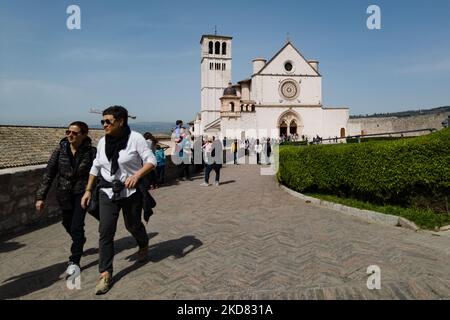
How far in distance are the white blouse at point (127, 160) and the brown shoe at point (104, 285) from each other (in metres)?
0.93

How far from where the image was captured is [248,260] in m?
4.51

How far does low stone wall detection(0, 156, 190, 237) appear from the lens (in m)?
5.94

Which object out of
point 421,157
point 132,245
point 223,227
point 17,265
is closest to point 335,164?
point 421,157

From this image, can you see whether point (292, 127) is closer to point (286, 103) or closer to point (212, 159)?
point (286, 103)

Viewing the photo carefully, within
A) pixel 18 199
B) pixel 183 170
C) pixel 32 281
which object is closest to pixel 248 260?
A: pixel 32 281

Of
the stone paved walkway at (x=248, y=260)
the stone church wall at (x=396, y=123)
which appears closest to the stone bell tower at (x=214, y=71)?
the stone church wall at (x=396, y=123)

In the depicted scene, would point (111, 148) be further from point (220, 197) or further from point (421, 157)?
point (220, 197)

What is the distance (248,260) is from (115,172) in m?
2.21

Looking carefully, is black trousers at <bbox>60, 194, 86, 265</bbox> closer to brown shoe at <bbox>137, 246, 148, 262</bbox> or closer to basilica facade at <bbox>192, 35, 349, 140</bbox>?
brown shoe at <bbox>137, 246, 148, 262</bbox>

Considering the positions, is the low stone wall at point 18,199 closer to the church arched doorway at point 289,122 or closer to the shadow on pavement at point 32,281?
the shadow on pavement at point 32,281

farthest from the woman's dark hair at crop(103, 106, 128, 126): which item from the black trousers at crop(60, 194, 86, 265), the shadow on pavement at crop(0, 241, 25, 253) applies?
the shadow on pavement at crop(0, 241, 25, 253)

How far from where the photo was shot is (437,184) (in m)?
5.80

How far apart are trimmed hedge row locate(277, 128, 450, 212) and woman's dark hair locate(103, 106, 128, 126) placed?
517cm

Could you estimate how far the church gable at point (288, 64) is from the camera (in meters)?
45.2
